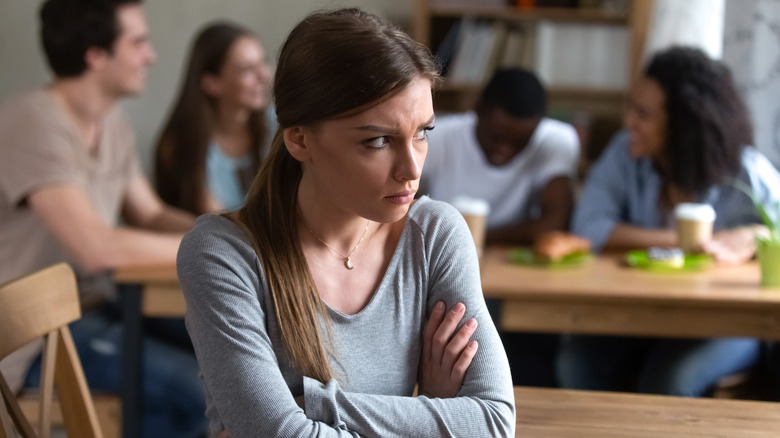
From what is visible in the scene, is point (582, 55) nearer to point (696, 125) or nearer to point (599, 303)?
point (696, 125)

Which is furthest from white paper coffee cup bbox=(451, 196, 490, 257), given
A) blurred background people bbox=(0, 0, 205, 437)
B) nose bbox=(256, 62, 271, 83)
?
nose bbox=(256, 62, 271, 83)

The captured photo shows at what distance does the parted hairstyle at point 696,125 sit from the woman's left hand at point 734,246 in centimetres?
20

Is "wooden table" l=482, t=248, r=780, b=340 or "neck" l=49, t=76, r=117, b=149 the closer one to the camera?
"wooden table" l=482, t=248, r=780, b=340

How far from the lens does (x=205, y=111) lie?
287 cm

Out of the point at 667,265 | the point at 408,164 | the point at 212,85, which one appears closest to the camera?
the point at 408,164

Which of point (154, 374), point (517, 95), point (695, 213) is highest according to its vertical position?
point (517, 95)

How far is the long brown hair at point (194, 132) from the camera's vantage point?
9.15 ft

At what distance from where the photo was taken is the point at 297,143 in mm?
1239

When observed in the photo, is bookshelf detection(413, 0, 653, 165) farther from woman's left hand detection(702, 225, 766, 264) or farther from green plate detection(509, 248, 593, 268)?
green plate detection(509, 248, 593, 268)

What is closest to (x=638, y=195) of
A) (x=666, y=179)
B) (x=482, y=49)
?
(x=666, y=179)

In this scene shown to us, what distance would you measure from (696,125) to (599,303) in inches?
30.2

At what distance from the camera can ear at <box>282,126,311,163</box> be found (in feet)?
4.03

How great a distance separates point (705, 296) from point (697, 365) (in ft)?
0.79

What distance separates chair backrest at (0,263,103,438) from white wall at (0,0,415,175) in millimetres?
2815
